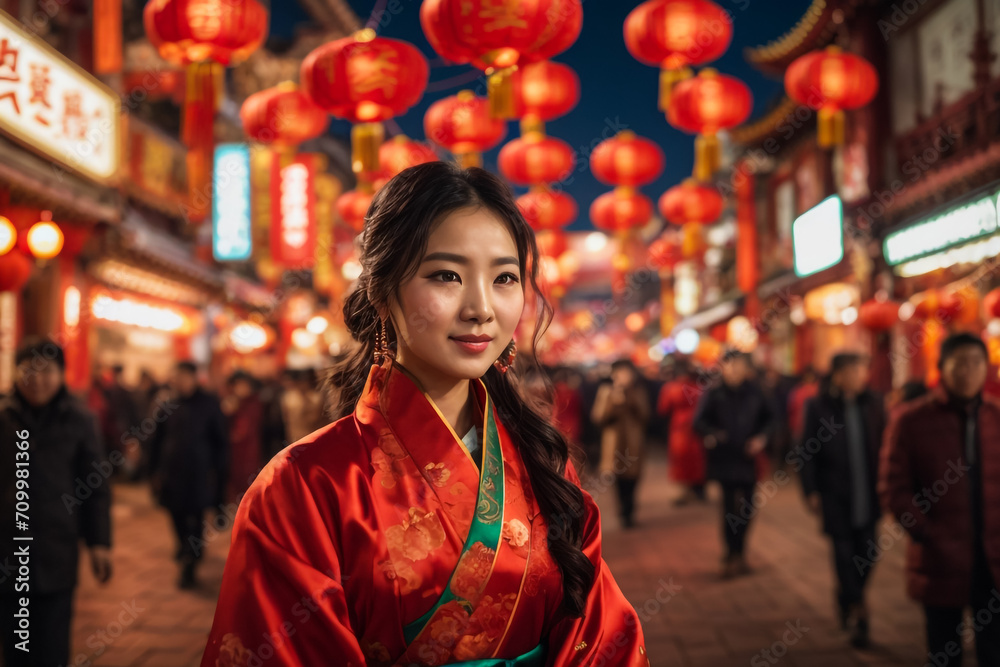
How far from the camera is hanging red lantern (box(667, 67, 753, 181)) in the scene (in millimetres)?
7023

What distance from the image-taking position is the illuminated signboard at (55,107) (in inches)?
325

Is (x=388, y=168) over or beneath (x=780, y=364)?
over

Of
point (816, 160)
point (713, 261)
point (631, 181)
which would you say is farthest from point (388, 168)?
point (713, 261)

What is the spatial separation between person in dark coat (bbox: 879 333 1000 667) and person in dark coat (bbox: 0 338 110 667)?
4.19m

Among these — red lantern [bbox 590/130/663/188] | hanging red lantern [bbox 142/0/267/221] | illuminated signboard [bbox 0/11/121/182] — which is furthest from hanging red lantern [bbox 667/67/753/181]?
illuminated signboard [bbox 0/11/121/182]

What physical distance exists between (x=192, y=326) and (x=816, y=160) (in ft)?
45.5

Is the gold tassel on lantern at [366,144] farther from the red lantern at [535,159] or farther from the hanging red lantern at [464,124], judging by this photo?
the red lantern at [535,159]

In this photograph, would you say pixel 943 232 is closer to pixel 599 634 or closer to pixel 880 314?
pixel 880 314

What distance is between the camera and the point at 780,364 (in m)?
20.5

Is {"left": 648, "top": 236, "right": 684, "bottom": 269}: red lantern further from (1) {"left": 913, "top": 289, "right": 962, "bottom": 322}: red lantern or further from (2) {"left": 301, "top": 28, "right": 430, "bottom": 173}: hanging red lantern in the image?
(2) {"left": 301, "top": 28, "right": 430, "bottom": 173}: hanging red lantern

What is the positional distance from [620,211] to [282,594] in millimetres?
9536

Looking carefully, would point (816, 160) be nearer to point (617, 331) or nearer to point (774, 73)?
point (774, 73)

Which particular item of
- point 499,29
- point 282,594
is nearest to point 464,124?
point 499,29

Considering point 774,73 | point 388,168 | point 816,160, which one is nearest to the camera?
point 388,168
